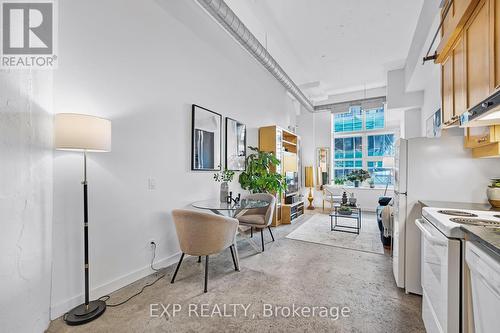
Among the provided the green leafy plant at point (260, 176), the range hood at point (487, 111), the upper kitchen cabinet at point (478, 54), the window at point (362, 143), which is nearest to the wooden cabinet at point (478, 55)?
the upper kitchen cabinet at point (478, 54)

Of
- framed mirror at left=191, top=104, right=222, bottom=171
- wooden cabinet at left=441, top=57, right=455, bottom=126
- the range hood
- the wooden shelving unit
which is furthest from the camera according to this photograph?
the wooden shelving unit

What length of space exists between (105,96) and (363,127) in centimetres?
703

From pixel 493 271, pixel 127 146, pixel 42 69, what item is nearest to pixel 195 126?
pixel 127 146

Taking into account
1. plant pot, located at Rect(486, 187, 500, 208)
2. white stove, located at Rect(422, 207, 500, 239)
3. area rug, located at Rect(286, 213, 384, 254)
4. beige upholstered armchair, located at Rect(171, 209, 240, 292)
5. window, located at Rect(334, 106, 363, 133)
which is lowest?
area rug, located at Rect(286, 213, 384, 254)

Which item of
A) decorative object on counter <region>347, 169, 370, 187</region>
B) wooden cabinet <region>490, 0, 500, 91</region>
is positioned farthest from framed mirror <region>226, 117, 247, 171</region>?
decorative object on counter <region>347, 169, 370, 187</region>

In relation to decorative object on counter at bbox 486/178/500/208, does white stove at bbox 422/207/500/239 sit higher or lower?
lower

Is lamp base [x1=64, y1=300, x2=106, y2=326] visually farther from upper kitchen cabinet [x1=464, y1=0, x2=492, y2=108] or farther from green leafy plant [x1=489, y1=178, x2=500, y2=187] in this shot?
green leafy plant [x1=489, y1=178, x2=500, y2=187]

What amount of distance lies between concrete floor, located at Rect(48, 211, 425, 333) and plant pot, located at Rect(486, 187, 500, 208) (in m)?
1.07

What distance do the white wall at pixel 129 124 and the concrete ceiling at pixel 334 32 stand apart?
87 centimetres

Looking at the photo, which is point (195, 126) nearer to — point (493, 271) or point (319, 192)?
point (493, 271)

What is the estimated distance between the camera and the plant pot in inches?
72.4

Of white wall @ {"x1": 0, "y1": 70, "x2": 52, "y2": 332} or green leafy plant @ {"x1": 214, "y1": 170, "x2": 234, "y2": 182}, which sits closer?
white wall @ {"x1": 0, "y1": 70, "x2": 52, "y2": 332}

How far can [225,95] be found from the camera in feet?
12.7

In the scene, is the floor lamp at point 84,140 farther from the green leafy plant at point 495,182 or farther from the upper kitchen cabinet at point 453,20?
the green leafy plant at point 495,182
